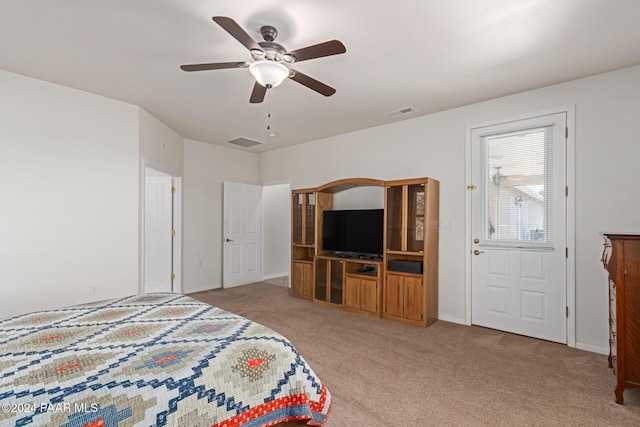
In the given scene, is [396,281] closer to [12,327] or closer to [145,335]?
[145,335]

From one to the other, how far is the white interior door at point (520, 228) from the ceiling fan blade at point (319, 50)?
2568 millimetres

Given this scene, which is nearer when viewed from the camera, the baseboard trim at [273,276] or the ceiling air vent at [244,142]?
the ceiling air vent at [244,142]

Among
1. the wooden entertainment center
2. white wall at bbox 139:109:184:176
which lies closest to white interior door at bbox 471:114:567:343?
the wooden entertainment center

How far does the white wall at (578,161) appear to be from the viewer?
9.57ft

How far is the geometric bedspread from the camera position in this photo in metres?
1.09

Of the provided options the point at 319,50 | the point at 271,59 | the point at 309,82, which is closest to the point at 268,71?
the point at 271,59

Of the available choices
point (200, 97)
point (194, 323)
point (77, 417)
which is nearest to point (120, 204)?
point (200, 97)

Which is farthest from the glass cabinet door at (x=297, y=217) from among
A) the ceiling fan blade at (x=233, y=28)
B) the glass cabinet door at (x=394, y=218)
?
the ceiling fan blade at (x=233, y=28)

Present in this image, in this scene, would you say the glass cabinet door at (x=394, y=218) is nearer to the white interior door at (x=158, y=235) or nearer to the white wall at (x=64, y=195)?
the white wall at (x=64, y=195)

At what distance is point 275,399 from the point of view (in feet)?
4.74

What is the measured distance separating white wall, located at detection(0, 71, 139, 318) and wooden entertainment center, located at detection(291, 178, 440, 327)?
2.53 meters

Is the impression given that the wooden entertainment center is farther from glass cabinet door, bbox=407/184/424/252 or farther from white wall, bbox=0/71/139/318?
white wall, bbox=0/71/139/318

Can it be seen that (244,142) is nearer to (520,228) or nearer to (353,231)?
(353,231)

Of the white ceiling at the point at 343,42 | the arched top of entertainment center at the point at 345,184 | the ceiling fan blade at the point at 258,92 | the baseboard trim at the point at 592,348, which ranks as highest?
the white ceiling at the point at 343,42
